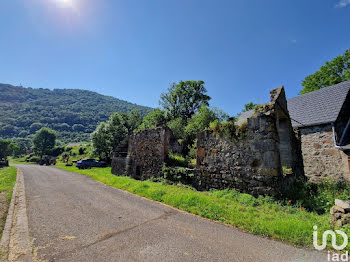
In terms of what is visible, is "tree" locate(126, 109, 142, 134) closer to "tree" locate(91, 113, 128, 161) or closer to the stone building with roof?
"tree" locate(91, 113, 128, 161)

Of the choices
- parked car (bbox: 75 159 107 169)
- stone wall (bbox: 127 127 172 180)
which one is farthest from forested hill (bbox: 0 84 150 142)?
stone wall (bbox: 127 127 172 180)

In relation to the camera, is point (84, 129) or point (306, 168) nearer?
point (306, 168)

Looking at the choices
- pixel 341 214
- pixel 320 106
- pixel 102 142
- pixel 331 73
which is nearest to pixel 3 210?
pixel 341 214

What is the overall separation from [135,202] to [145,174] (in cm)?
546

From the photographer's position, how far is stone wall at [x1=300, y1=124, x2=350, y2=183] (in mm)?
9875

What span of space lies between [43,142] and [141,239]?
64546 millimetres

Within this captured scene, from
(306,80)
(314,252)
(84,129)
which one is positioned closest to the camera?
(314,252)

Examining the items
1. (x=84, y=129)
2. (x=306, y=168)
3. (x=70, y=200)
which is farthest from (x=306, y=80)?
(x=84, y=129)

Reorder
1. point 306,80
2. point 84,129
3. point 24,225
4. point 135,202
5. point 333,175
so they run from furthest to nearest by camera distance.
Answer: point 84,129 < point 306,80 < point 333,175 < point 135,202 < point 24,225

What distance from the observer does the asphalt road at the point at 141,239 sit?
274cm

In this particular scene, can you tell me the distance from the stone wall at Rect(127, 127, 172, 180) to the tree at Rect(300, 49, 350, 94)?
82.5 feet

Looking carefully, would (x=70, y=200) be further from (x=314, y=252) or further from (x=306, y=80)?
(x=306, y=80)

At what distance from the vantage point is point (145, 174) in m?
11.4

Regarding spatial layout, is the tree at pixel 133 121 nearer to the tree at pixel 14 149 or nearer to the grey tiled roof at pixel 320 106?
the grey tiled roof at pixel 320 106
